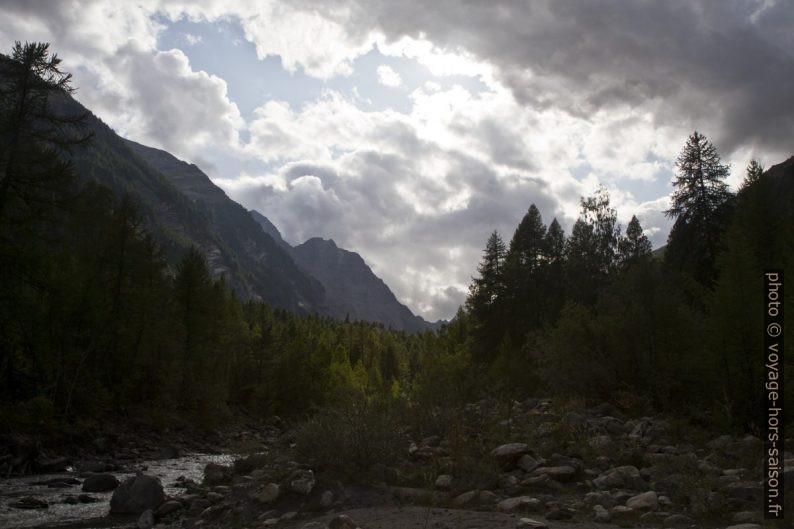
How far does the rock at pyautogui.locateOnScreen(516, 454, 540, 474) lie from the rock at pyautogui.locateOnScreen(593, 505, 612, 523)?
266 centimetres

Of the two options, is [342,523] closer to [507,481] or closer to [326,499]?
[326,499]

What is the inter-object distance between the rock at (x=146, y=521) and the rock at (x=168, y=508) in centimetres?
28

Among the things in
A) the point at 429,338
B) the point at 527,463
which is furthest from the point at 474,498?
the point at 429,338

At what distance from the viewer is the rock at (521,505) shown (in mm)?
8852

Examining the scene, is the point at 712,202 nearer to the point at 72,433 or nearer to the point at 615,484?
the point at 615,484

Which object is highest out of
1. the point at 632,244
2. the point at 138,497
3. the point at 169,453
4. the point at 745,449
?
the point at 632,244

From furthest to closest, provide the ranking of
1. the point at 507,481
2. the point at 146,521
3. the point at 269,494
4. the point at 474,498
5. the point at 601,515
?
1. the point at 146,521
2. the point at 269,494
3. the point at 507,481
4. the point at 474,498
5. the point at 601,515

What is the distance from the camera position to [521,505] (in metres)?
8.95

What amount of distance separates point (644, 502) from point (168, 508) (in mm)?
9596

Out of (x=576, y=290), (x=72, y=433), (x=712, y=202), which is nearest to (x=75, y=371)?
(x=72, y=433)

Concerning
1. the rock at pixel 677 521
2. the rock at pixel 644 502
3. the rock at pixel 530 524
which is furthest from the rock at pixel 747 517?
the rock at pixel 530 524

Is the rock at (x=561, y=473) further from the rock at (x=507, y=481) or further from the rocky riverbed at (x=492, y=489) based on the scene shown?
the rock at (x=507, y=481)

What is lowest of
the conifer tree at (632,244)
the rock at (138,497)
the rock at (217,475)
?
the rock at (138,497)

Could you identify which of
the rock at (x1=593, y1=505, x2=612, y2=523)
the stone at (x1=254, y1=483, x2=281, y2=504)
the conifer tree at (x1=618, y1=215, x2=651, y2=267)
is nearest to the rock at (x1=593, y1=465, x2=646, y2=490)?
the rock at (x1=593, y1=505, x2=612, y2=523)
